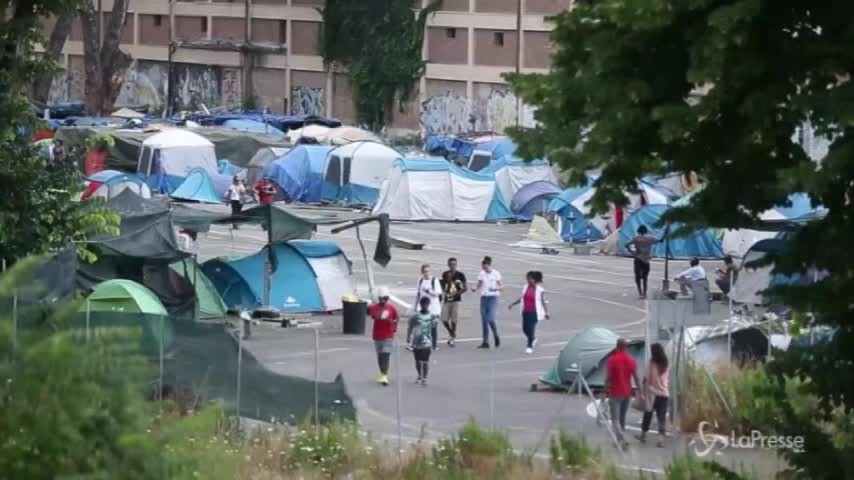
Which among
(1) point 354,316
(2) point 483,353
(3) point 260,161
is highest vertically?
(3) point 260,161

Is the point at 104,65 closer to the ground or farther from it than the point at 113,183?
farther from it

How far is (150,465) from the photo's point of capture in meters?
4.60

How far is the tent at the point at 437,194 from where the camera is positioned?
52.0 metres

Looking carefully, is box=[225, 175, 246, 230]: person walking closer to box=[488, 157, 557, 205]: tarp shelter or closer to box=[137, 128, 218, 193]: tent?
box=[137, 128, 218, 193]: tent

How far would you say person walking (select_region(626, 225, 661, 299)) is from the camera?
3478 centimetres

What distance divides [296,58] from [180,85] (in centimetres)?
900

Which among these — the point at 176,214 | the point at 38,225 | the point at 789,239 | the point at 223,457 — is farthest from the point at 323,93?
the point at 223,457

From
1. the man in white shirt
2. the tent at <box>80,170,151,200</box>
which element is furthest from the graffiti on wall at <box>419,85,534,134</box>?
the man in white shirt

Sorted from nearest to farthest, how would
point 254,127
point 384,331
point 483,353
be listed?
1. point 384,331
2. point 483,353
3. point 254,127

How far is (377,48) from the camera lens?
243 ft

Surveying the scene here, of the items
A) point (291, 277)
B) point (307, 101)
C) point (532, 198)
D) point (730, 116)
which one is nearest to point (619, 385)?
point (730, 116)

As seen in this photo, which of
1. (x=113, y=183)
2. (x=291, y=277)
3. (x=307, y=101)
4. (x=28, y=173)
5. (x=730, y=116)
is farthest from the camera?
(x=307, y=101)

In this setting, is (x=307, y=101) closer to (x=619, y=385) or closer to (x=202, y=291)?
(x=202, y=291)

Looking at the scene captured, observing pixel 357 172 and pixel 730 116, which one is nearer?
pixel 730 116
